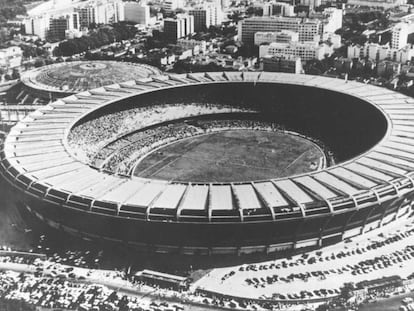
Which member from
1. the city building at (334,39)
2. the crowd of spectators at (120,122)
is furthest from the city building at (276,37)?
the crowd of spectators at (120,122)

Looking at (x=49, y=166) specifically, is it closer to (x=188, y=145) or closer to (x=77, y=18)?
(x=188, y=145)

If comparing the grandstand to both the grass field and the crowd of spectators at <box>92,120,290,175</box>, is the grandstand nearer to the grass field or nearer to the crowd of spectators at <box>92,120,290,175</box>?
the crowd of spectators at <box>92,120,290,175</box>

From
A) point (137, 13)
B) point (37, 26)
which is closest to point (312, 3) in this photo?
point (137, 13)

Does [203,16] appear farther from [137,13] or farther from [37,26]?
[37,26]

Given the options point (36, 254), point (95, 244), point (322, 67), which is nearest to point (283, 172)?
point (95, 244)

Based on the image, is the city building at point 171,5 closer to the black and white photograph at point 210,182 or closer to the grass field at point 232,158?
the black and white photograph at point 210,182

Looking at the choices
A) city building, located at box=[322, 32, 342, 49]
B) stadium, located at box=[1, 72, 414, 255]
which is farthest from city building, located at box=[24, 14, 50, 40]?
stadium, located at box=[1, 72, 414, 255]

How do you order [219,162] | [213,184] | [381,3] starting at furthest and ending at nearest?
[381,3], [219,162], [213,184]
